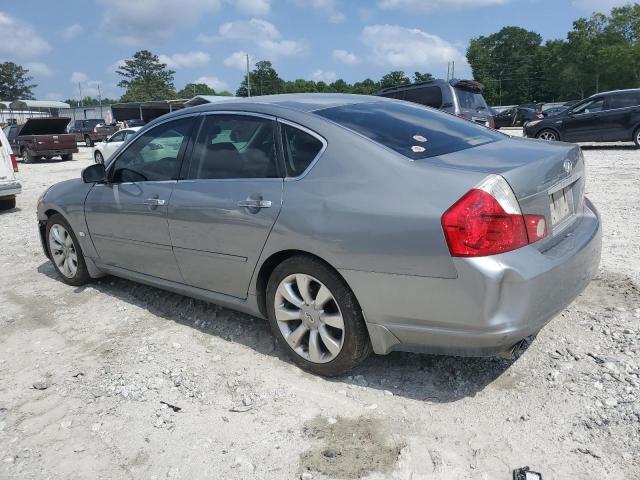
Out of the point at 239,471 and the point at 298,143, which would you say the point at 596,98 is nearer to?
the point at 298,143

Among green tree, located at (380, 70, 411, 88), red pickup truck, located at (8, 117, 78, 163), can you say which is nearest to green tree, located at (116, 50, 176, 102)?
green tree, located at (380, 70, 411, 88)

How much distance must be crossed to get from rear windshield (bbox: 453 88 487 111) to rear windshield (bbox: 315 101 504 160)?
9.28 m

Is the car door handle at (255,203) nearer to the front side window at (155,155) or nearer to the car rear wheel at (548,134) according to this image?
the front side window at (155,155)

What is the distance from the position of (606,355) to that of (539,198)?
3.91 feet

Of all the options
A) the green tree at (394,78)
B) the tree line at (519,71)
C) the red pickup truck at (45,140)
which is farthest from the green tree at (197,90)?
the red pickup truck at (45,140)

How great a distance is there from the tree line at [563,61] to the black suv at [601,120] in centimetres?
5276

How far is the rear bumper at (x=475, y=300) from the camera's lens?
2412mm

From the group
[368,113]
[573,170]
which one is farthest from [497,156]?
[368,113]

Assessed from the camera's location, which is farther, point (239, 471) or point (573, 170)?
point (573, 170)

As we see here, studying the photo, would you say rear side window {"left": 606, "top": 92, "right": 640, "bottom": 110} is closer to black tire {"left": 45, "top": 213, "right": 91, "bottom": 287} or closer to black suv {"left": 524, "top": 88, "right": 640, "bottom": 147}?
black suv {"left": 524, "top": 88, "right": 640, "bottom": 147}

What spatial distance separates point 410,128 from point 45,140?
71.1ft

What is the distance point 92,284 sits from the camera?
5.06 meters

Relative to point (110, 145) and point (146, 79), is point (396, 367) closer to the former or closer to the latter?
point (110, 145)

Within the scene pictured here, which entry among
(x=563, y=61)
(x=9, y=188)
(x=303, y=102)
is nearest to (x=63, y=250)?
(x=303, y=102)
